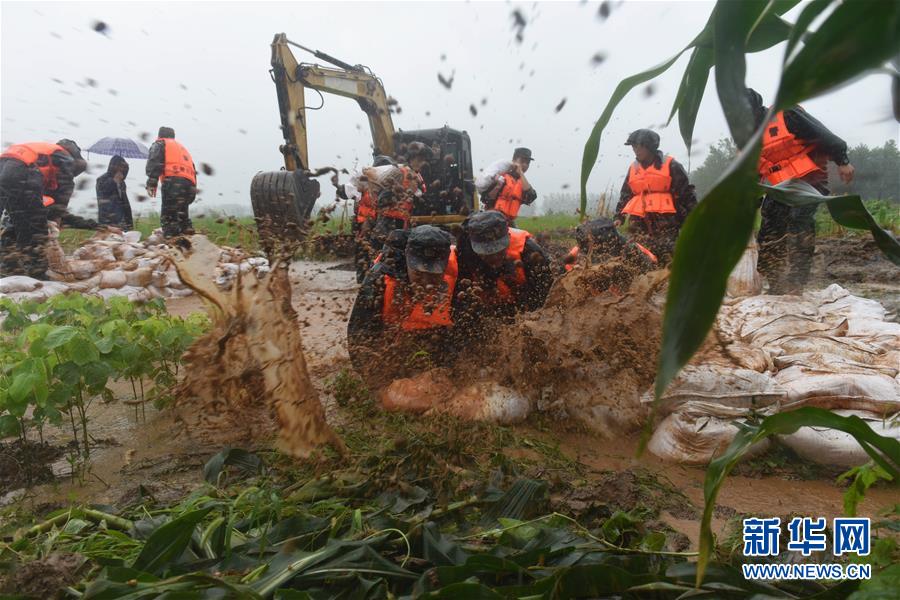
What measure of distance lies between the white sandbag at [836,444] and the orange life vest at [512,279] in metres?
1.71

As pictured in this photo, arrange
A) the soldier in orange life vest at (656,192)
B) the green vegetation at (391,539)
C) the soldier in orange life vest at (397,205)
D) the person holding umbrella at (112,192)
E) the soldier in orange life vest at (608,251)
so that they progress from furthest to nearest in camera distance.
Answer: the person holding umbrella at (112,192)
the soldier in orange life vest at (397,205)
the soldier in orange life vest at (656,192)
the soldier in orange life vest at (608,251)
the green vegetation at (391,539)

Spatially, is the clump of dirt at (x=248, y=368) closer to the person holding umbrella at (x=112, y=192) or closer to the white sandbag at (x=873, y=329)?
the white sandbag at (x=873, y=329)

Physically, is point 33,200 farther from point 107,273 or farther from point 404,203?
point 404,203

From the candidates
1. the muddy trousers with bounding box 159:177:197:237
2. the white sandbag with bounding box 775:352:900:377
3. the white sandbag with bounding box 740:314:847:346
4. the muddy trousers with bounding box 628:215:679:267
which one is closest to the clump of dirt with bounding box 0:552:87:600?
the white sandbag with bounding box 775:352:900:377

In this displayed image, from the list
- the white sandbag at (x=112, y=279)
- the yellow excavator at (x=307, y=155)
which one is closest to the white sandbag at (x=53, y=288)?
the white sandbag at (x=112, y=279)

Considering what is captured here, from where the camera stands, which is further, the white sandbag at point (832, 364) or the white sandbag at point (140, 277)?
the white sandbag at point (140, 277)

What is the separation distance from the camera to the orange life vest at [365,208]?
19.4 feet

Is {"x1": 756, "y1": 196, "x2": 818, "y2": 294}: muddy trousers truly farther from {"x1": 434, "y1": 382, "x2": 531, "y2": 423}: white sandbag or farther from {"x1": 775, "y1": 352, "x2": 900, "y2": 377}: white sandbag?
{"x1": 434, "y1": 382, "x2": 531, "y2": 423}: white sandbag

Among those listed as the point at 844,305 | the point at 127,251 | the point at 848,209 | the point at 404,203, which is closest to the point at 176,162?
the point at 127,251

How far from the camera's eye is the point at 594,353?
291 centimetres

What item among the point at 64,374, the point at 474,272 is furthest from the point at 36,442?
the point at 474,272

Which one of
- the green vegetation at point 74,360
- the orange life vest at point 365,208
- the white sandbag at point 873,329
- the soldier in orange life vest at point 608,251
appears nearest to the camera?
the green vegetation at point 74,360

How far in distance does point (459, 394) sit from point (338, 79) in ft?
19.7

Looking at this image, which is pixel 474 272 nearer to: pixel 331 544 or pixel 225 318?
pixel 225 318
